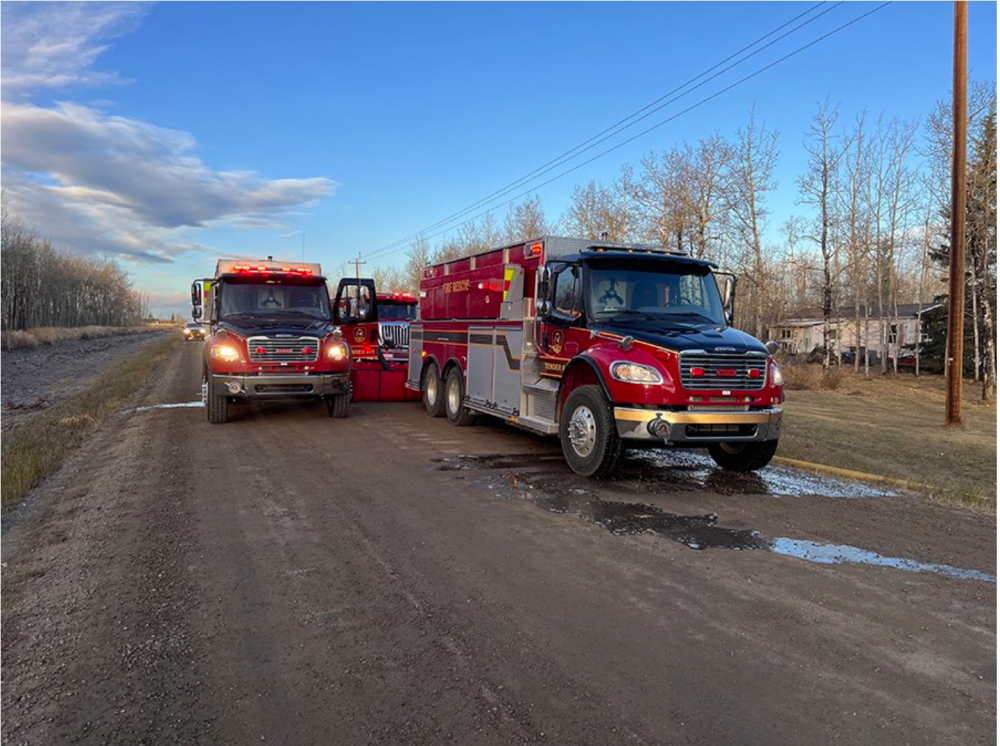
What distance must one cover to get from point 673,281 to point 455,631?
19.9ft

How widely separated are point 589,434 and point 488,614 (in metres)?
3.83

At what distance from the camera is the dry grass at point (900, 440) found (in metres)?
8.97

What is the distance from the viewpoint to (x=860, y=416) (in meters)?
18.2

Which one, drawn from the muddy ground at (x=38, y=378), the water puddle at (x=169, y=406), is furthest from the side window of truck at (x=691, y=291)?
the muddy ground at (x=38, y=378)

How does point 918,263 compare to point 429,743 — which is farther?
point 918,263

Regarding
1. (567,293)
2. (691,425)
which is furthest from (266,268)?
(691,425)

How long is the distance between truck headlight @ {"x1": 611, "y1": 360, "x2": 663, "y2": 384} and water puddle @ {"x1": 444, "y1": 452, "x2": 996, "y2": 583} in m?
1.22

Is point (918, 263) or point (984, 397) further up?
point (918, 263)

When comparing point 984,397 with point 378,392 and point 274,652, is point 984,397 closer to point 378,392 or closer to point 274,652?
point 378,392

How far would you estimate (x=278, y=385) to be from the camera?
438 inches

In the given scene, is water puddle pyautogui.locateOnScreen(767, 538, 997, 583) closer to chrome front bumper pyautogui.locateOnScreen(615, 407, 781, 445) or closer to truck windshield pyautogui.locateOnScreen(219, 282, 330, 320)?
chrome front bumper pyautogui.locateOnScreen(615, 407, 781, 445)

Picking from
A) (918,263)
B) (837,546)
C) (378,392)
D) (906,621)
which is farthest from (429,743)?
(918,263)

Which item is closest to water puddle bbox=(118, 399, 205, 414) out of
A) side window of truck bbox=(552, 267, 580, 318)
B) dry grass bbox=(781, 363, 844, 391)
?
side window of truck bbox=(552, 267, 580, 318)

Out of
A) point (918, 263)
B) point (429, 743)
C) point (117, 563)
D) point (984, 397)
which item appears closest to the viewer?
point (429, 743)
